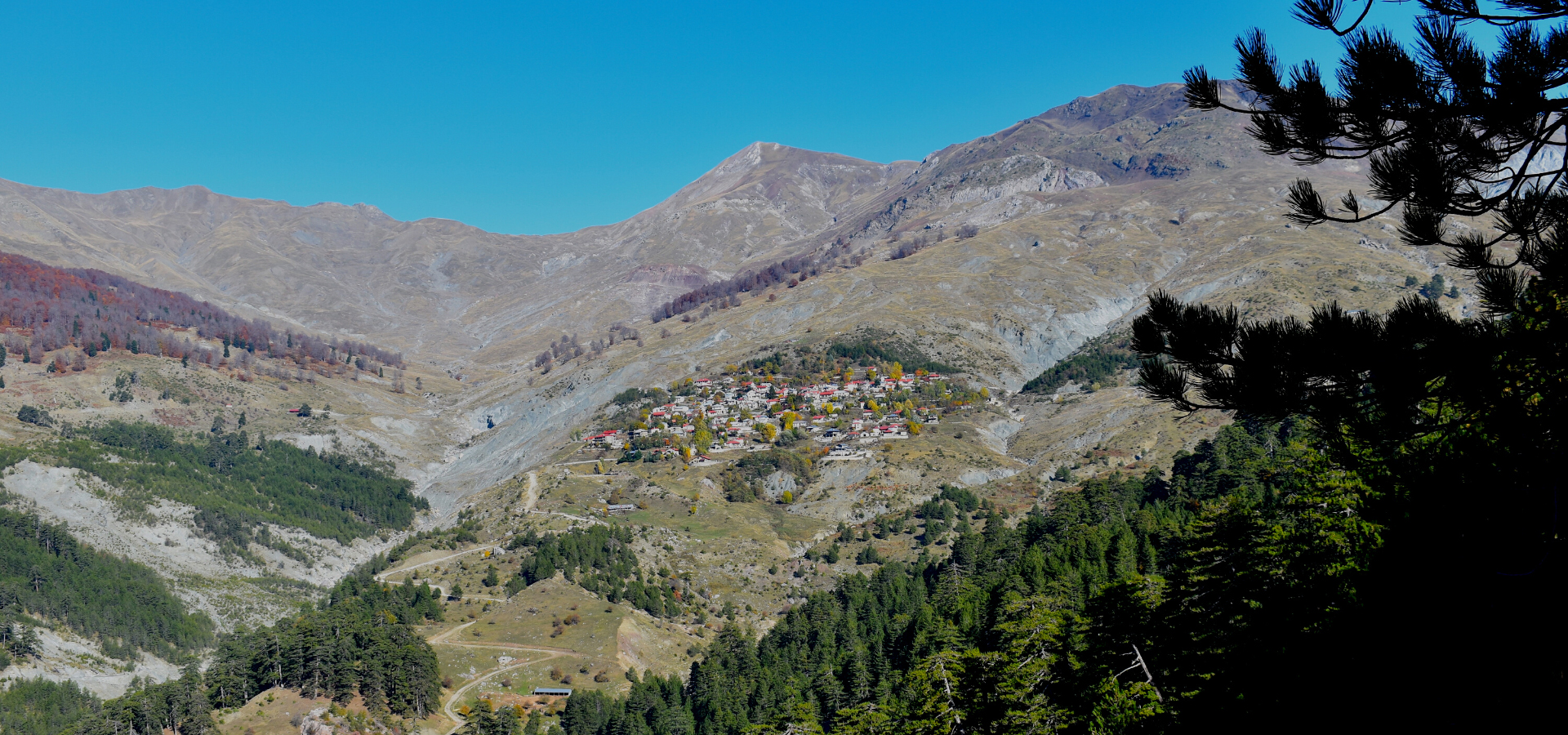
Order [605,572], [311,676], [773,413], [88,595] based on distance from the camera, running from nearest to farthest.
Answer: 1. [311,676]
2. [605,572]
3. [88,595]
4. [773,413]

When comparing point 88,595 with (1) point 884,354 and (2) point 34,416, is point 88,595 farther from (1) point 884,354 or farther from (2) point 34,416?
(1) point 884,354

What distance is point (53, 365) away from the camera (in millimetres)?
184375

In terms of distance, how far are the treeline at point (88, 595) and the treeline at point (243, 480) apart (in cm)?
1517

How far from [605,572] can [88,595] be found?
79.7 metres

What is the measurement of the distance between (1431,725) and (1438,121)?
642cm

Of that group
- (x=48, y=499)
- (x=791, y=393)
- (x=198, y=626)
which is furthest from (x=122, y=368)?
(x=791, y=393)

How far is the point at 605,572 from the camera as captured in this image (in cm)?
9112

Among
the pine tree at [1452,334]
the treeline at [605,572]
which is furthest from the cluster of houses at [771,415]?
the pine tree at [1452,334]

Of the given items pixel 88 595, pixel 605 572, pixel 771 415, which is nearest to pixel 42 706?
pixel 88 595

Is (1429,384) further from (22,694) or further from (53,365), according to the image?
(53,365)

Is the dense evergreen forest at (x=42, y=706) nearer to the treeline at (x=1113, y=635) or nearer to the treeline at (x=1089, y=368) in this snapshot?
the treeline at (x=1113, y=635)

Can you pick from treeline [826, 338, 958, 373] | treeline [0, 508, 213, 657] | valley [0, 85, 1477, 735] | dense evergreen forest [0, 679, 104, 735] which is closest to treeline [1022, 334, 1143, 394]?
valley [0, 85, 1477, 735]

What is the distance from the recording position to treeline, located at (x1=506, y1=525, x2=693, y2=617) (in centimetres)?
8794

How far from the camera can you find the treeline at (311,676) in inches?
2295
